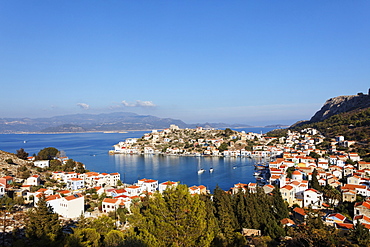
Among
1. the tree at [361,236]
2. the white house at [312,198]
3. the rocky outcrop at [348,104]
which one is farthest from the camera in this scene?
the rocky outcrop at [348,104]

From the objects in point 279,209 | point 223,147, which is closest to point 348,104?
point 223,147

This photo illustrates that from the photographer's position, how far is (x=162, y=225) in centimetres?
593

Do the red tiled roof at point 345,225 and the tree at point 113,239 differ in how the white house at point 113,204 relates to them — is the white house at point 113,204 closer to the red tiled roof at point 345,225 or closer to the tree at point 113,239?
the tree at point 113,239

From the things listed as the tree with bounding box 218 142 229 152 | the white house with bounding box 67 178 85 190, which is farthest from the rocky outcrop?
the white house with bounding box 67 178 85 190

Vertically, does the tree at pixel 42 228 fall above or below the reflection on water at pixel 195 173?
above

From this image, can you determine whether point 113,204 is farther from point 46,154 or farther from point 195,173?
point 46,154

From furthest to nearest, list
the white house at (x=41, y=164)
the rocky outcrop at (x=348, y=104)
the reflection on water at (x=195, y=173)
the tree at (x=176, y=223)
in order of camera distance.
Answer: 1. the rocky outcrop at (x=348, y=104)
2. the reflection on water at (x=195, y=173)
3. the white house at (x=41, y=164)
4. the tree at (x=176, y=223)

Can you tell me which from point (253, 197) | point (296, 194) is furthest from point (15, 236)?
point (296, 194)

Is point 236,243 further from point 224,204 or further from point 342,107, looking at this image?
point 342,107

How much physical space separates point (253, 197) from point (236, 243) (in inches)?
147

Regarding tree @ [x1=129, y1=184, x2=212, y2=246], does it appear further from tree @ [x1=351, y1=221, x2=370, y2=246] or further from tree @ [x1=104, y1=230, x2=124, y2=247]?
tree @ [x1=351, y1=221, x2=370, y2=246]

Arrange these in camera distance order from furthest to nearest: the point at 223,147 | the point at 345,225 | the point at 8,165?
the point at 223,147 → the point at 8,165 → the point at 345,225

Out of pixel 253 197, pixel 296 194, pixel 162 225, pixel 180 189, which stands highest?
pixel 180 189

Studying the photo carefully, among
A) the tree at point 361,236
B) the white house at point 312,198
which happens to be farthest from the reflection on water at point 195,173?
the tree at point 361,236
